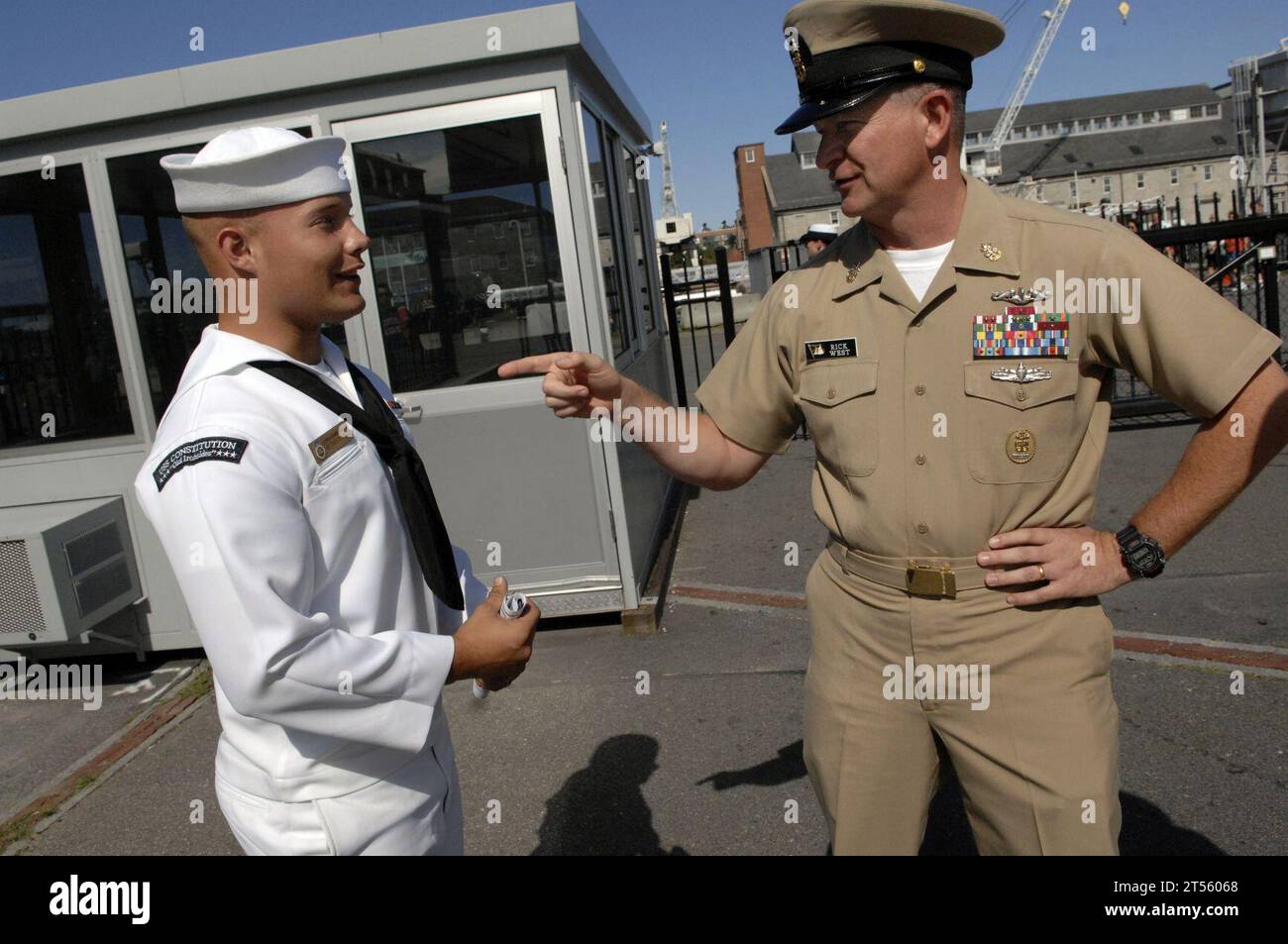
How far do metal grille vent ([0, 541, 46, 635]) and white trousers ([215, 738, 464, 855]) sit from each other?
3566mm

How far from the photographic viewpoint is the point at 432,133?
16.3 ft

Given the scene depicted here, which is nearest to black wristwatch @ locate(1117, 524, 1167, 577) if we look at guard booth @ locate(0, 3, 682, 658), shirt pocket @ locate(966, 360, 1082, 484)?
shirt pocket @ locate(966, 360, 1082, 484)

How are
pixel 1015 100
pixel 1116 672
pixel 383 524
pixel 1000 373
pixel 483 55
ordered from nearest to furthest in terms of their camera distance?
pixel 383 524 → pixel 1000 373 → pixel 1116 672 → pixel 483 55 → pixel 1015 100

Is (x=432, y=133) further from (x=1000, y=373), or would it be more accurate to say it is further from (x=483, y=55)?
(x=1000, y=373)

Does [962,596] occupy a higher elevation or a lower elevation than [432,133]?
lower

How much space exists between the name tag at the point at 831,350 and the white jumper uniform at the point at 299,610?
989mm

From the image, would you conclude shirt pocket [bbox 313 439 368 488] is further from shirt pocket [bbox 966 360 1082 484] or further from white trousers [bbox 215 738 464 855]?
shirt pocket [bbox 966 360 1082 484]

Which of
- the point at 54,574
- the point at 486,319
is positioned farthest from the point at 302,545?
the point at 54,574

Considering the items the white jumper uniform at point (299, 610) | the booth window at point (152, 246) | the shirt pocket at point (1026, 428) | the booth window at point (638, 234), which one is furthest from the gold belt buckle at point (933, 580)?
the booth window at point (638, 234)

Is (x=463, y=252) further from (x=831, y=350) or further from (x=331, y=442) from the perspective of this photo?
(x=331, y=442)

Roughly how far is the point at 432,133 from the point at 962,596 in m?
3.97

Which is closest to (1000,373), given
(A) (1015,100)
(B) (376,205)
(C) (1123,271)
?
(C) (1123,271)

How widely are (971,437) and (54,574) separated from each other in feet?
14.9

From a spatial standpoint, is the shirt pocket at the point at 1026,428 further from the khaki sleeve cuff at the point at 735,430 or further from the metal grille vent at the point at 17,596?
the metal grille vent at the point at 17,596
